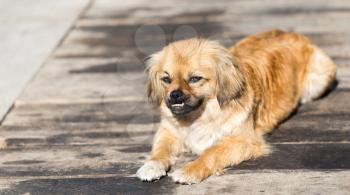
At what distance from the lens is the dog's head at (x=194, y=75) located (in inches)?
188

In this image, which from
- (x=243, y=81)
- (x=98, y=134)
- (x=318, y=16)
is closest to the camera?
(x=243, y=81)

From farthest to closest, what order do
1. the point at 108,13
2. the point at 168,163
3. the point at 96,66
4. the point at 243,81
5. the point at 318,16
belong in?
the point at 108,13, the point at 318,16, the point at 96,66, the point at 243,81, the point at 168,163

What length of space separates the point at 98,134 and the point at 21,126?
0.66 m

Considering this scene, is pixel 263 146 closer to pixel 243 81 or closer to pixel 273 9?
pixel 243 81

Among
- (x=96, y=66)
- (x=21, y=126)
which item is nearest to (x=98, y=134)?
(x=21, y=126)

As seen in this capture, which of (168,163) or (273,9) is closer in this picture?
(168,163)

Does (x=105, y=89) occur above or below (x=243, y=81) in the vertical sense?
below

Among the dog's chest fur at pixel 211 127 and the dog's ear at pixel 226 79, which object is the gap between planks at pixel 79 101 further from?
the dog's ear at pixel 226 79

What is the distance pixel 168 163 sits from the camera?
4.75 meters

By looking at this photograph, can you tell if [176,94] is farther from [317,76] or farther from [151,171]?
[317,76]

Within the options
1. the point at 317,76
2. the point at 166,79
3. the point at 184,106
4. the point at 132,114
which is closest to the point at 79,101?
the point at 132,114

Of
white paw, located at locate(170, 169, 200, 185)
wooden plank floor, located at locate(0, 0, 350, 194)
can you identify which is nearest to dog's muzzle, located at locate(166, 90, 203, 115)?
wooden plank floor, located at locate(0, 0, 350, 194)

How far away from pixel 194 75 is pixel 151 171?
28.5 inches

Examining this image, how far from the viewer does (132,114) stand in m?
5.82
